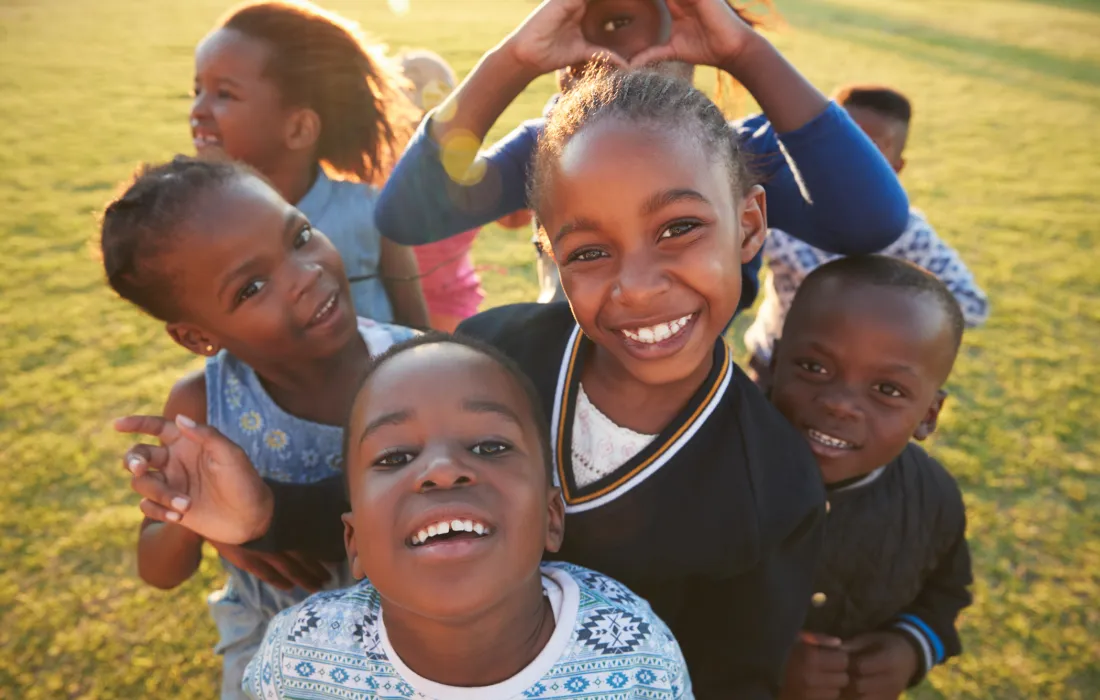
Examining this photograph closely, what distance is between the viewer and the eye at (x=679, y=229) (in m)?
1.23

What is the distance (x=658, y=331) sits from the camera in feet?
4.17

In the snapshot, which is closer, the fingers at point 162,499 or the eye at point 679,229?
the eye at point 679,229

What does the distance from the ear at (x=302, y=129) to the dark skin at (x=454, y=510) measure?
3.65 ft

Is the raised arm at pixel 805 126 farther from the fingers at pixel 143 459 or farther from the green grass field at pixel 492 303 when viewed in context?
the fingers at pixel 143 459

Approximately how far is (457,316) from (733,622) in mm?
1753

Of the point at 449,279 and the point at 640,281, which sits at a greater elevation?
the point at 640,281

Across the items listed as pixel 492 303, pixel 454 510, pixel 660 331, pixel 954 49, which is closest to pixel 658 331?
pixel 660 331

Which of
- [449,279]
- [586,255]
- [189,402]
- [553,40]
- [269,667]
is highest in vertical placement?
[553,40]

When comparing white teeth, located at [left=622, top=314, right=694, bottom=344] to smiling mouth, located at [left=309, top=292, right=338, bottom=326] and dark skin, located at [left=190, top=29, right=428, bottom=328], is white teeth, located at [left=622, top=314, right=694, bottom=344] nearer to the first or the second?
smiling mouth, located at [left=309, top=292, right=338, bottom=326]

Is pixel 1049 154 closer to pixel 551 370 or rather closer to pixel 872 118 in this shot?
pixel 872 118

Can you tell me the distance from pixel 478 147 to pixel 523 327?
0.44m

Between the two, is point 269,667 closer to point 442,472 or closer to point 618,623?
point 442,472

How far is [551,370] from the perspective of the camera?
1.48 metres

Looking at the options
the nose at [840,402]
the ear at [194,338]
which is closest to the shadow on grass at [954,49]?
the nose at [840,402]
